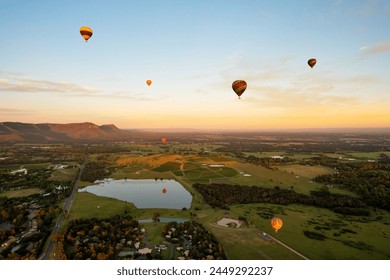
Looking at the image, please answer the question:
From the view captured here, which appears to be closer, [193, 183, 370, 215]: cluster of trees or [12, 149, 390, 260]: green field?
[12, 149, 390, 260]: green field

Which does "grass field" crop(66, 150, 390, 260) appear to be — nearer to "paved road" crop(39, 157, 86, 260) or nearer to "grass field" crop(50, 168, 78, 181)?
"paved road" crop(39, 157, 86, 260)

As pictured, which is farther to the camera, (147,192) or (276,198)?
(147,192)

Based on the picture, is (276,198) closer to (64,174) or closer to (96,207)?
(96,207)

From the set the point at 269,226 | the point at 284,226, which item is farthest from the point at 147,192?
the point at 284,226

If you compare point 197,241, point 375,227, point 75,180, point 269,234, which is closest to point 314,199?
point 375,227

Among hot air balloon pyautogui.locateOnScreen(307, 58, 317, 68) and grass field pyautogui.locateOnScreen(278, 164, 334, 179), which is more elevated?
hot air balloon pyautogui.locateOnScreen(307, 58, 317, 68)

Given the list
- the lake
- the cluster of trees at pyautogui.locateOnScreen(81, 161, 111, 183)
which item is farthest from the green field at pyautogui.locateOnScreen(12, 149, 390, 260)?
the cluster of trees at pyautogui.locateOnScreen(81, 161, 111, 183)

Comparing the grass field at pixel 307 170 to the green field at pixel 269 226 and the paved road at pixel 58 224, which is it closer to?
the green field at pixel 269 226
